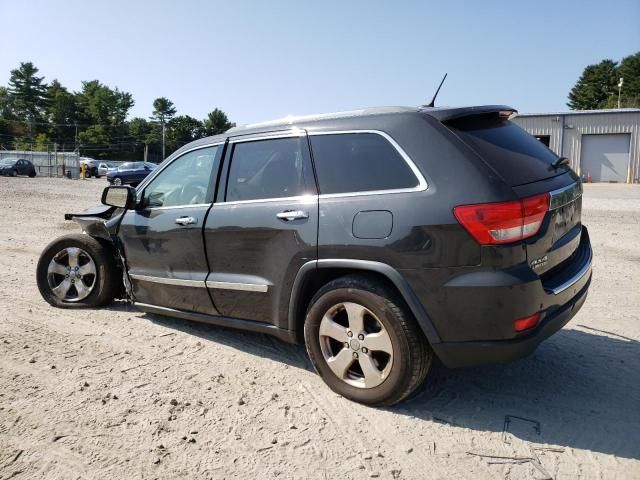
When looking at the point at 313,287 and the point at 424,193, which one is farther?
the point at 313,287

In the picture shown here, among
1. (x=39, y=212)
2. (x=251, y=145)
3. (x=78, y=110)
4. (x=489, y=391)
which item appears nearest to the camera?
(x=489, y=391)

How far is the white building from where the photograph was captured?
3388cm

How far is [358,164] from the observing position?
132 inches

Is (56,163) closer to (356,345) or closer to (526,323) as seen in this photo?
(356,345)

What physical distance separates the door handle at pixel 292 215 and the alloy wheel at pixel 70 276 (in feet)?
8.40

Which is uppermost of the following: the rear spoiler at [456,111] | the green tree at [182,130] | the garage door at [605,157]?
the green tree at [182,130]

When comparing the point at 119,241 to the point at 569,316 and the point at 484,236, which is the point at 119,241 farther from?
the point at 569,316

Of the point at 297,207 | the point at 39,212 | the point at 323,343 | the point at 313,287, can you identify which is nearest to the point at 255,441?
the point at 323,343

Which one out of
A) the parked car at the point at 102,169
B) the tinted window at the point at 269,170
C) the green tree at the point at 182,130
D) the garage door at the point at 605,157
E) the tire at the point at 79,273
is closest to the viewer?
the tinted window at the point at 269,170

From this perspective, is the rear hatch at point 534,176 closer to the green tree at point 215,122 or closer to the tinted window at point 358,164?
the tinted window at point 358,164

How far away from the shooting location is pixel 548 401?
11.0 ft

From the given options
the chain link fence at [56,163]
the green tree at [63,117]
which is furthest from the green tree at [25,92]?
the chain link fence at [56,163]

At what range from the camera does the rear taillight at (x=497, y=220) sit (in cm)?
278

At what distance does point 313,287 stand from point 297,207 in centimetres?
55
